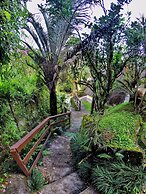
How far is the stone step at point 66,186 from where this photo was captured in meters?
2.70

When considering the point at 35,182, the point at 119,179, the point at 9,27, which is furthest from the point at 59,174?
the point at 9,27

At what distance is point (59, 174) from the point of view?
3.40 m

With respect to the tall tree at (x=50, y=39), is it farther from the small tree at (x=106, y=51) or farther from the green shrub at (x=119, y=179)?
the green shrub at (x=119, y=179)

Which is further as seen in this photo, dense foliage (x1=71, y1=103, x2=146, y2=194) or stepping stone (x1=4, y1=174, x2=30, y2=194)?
dense foliage (x1=71, y1=103, x2=146, y2=194)

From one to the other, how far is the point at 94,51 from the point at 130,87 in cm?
187

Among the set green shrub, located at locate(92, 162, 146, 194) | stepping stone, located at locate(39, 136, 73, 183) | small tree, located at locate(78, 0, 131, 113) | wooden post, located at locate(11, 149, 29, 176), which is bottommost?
stepping stone, located at locate(39, 136, 73, 183)

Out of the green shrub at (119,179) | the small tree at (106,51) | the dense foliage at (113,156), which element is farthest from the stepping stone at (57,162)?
the small tree at (106,51)

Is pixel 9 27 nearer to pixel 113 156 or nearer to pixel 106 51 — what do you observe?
pixel 113 156

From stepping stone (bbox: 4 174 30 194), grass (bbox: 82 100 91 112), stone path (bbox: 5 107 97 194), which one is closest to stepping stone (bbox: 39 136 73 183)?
stone path (bbox: 5 107 97 194)

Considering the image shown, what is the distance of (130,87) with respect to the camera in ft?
19.1

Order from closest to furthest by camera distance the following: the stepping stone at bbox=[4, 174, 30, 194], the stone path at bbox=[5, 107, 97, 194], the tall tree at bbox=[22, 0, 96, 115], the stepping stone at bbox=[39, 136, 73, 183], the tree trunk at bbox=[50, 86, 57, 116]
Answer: the stepping stone at bbox=[4, 174, 30, 194] → the stone path at bbox=[5, 107, 97, 194] → the stepping stone at bbox=[39, 136, 73, 183] → the tall tree at bbox=[22, 0, 96, 115] → the tree trunk at bbox=[50, 86, 57, 116]

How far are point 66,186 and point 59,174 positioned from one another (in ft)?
1.91

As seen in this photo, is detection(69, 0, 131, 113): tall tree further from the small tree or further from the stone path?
the stone path

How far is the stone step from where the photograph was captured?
8.84 ft
